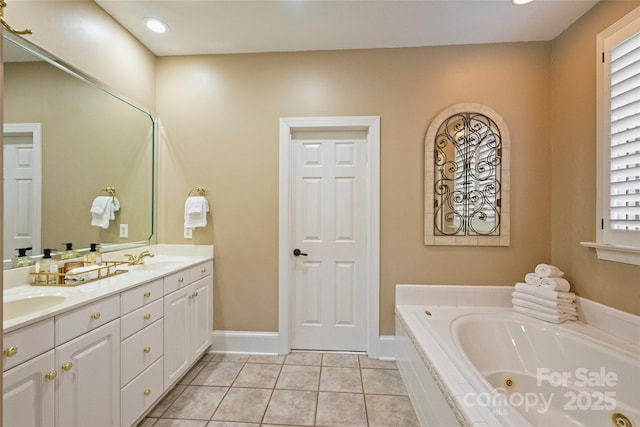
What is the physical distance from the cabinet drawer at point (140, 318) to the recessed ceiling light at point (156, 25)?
1977 millimetres

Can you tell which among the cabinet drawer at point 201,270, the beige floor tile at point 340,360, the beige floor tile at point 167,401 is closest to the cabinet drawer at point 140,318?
the cabinet drawer at point 201,270

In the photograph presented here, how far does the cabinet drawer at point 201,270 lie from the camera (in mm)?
2070

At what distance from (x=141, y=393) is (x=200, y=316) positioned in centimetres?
65

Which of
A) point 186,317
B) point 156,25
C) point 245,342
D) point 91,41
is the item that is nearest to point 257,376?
point 245,342

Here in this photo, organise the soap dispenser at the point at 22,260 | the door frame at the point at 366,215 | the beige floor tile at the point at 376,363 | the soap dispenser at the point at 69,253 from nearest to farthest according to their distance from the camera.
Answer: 1. the soap dispenser at the point at 22,260
2. the soap dispenser at the point at 69,253
3. the beige floor tile at the point at 376,363
4. the door frame at the point at 366,215

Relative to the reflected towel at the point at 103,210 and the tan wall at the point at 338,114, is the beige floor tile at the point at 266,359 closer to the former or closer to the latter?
the tan wall at the point at 338,114

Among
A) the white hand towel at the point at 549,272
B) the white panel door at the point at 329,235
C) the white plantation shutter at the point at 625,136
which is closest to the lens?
the white plantation shutter at the point at 625,136

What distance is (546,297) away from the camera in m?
1.90

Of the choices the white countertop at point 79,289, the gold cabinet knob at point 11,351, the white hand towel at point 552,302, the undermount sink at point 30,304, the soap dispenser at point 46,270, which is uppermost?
the soap dispenser at point 46,270

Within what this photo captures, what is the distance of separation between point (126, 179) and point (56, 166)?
0.52m

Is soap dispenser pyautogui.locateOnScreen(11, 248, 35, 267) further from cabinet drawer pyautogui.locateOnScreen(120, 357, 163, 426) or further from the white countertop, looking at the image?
cabinet drawer pyautogui.locateOnScreen(120, 357, 163, 426)

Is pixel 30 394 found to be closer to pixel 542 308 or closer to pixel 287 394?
pixel 287 394

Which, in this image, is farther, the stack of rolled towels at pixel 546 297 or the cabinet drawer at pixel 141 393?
the stack of rolled towels at pixel 546 297

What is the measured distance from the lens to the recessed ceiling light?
1965mm
